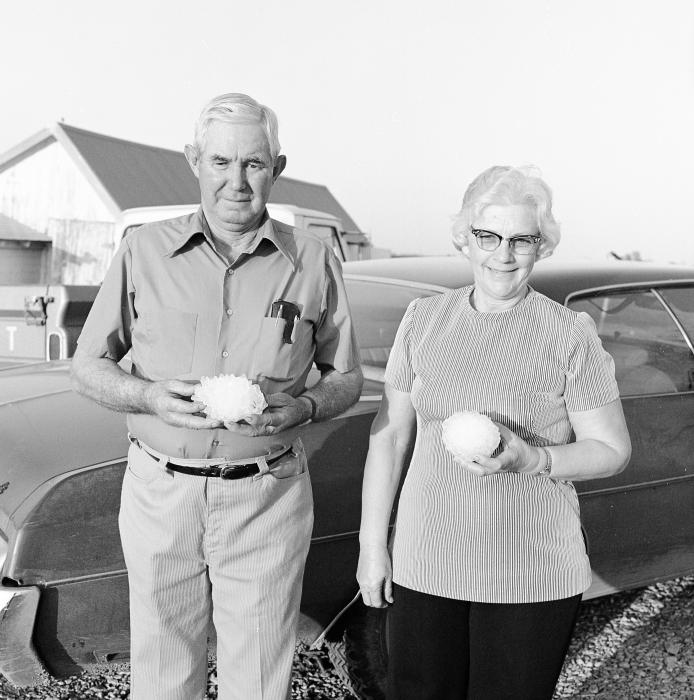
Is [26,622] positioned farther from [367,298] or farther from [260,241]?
[367,298]

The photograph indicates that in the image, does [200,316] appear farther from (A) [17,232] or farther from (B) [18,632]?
(A) [17,232]

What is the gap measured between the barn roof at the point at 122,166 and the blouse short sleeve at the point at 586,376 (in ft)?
65.6

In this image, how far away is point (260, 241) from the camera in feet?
7.08

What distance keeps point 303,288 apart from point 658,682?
7.70 ft

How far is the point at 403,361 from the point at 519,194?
20.0 inches

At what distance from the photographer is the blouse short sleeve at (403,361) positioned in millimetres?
2102

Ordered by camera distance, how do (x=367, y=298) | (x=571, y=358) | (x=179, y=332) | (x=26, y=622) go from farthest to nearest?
(x=367, y=298)
(x=26, y=622)
(x=179, y=332)
(x=571, y=358)

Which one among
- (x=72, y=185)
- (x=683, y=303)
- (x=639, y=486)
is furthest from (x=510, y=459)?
(x=72, y=185)

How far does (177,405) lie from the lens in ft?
6.26

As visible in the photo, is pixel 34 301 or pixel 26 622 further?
pixel 34 301

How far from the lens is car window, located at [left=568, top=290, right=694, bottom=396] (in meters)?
3.56

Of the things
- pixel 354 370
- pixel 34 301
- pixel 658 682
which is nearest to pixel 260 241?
pixel 354 370

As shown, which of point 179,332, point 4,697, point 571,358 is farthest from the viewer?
point 4,697

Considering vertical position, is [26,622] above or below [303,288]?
below
